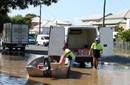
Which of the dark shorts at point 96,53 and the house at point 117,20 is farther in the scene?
the house at point 117,20

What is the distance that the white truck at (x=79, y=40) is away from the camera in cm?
2709

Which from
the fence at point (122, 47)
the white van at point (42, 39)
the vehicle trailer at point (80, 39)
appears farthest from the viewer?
the white van at point (42, 39)

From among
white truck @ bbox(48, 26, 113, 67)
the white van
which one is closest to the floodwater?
white truck @ bbox(48, 26, 113, 67)

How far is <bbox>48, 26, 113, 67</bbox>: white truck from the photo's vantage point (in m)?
27.1

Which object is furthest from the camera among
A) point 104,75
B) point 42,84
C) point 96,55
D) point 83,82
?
point 96,55

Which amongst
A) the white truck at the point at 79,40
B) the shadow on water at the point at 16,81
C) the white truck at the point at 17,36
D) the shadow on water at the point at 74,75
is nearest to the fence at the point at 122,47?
the white truck at the point at 17,36

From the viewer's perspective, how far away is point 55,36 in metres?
27.1

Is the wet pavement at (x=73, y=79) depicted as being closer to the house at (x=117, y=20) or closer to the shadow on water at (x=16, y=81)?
the shadow on water at (x=16, y=81)

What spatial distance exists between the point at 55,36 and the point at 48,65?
6380 millimetres

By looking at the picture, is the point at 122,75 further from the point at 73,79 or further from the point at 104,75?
the point at 73,79

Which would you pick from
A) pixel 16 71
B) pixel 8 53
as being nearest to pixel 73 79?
pixel 16 71

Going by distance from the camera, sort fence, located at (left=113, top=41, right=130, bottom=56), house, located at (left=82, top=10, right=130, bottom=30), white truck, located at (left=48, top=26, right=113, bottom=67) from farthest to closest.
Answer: house, located at (left=82, top=10, right=130, bottom=30), fence, located at (left=113, top=41, right=130, bottom=56), white truck, located at (left=48, top=26, right=113, bottom=67)

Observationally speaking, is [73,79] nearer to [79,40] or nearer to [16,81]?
[16,81]

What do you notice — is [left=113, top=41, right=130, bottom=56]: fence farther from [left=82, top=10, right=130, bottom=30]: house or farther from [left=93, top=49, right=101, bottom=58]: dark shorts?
[left=82, top=10, right=130, bottom=30]: house
